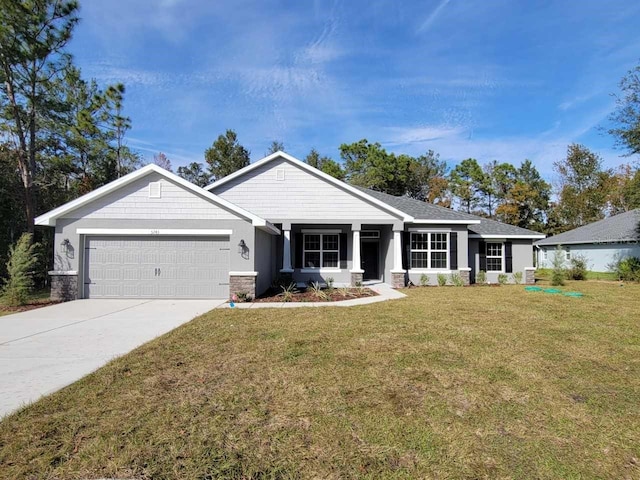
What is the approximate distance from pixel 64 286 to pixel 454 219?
15.5 meters

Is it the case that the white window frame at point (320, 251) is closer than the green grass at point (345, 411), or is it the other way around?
the green grass at point (345, 411)

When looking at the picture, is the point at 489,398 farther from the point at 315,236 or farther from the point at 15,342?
the point at 315,236

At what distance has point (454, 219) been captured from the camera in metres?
16.9

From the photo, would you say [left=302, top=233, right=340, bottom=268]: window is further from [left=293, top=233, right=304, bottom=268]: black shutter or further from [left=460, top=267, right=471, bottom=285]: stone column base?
[left=460, top=267, right=471, bottom=285]: stone column base

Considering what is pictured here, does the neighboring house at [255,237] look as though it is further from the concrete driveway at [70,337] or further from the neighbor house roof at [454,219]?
the concrete driveway at [70,337]

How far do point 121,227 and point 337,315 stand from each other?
7.71 metres

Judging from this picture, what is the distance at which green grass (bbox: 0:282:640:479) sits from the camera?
285 centimetres

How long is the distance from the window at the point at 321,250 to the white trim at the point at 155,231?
570cm

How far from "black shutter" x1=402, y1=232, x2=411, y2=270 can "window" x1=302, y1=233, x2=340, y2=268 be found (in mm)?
3072

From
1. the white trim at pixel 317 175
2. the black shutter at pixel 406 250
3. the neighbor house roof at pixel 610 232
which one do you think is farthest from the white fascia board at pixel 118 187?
the neighbor house roof at pixel 610 232

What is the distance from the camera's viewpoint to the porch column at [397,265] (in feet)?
52.3

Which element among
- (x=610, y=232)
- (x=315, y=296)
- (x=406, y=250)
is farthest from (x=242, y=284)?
(x=610, y=232)

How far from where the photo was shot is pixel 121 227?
38.4 feet

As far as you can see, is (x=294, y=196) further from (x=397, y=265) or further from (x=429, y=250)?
(x=429, y=250)
